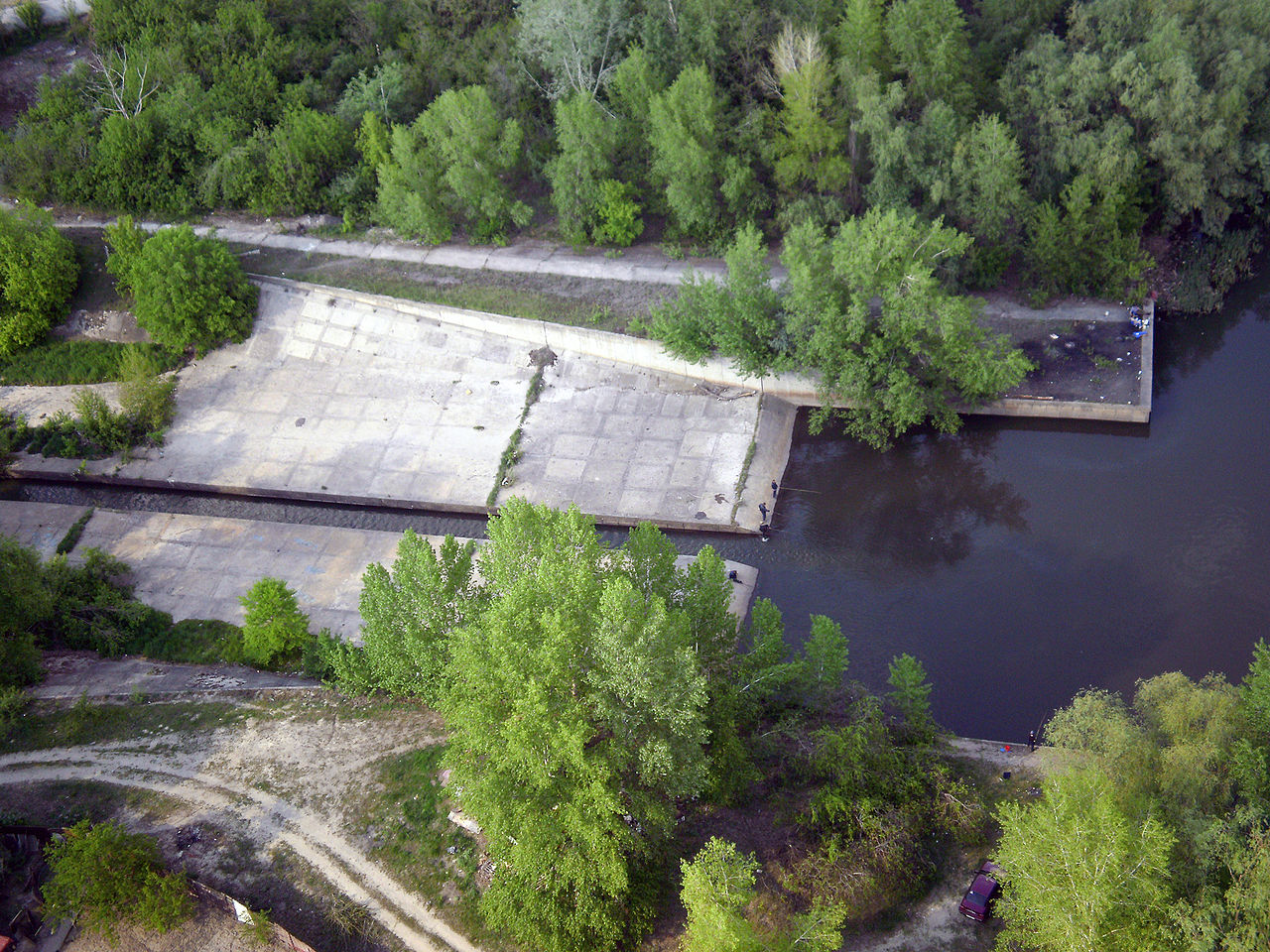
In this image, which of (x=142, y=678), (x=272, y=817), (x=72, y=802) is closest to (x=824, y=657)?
(x=272, y=817)

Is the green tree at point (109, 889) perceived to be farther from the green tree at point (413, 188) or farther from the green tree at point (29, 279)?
the green tree at point (413, 188)

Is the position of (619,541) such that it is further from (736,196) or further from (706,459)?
(736,196)

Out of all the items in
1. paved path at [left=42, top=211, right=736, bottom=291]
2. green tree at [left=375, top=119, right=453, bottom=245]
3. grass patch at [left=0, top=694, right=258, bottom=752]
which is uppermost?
green tree at [left=375, top=119, right=453, bottom=245]

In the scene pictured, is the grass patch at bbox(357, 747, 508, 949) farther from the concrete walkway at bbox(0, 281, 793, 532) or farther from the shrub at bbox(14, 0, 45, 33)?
the shrub at bbox(14, 0, 45, 33)

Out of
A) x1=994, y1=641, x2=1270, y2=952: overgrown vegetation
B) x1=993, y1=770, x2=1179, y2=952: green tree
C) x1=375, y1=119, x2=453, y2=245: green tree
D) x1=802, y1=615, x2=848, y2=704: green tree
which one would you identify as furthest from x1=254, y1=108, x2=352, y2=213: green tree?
x1=993, y1=770, x2=1179, y2=952: green tree

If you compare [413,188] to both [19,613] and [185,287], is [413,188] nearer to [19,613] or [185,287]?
[185,287]

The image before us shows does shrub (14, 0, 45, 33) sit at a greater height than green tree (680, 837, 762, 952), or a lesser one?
greater

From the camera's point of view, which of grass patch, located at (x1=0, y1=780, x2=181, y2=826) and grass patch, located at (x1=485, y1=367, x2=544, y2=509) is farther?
grass patch, located at (x1=485, y1=367, x2=544, y2=509)
